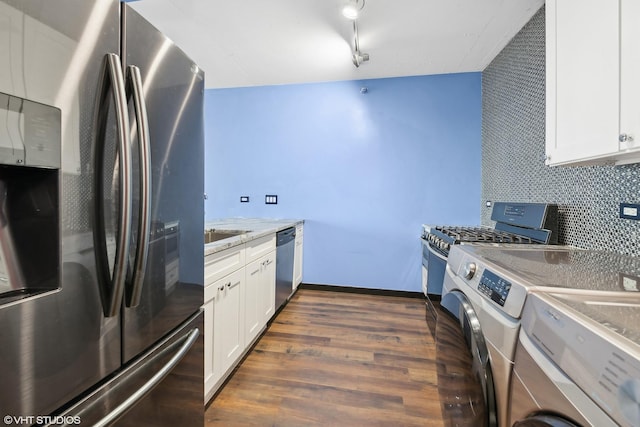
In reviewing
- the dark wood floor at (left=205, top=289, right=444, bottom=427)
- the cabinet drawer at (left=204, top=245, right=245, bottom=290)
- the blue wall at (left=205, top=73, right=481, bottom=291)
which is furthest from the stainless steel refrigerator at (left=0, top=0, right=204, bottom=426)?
the blue wall at (left=205, top=73, right=481, bottom=291)

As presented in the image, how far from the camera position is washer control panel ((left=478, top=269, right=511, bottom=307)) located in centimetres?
83

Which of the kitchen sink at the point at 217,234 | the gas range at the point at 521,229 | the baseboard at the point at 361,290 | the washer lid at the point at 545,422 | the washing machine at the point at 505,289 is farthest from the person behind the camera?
the baseboard at the point at 361,290

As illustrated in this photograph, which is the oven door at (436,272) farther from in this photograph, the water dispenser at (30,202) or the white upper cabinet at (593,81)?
the water dispenser at (30,202)

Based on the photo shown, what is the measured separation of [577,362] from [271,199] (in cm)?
318

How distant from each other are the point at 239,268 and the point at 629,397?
1663mm

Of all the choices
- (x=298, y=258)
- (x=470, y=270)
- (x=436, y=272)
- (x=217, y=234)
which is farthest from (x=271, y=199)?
(x=470, y=270)

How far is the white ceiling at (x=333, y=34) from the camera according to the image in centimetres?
200

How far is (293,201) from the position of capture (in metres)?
3.41

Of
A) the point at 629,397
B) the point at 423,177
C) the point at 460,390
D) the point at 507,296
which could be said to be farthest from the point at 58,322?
the point at 423,177

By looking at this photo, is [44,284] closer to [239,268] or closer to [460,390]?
[239,268]

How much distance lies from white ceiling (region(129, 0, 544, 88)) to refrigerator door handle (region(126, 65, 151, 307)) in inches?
68.4

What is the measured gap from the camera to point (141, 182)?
727mm

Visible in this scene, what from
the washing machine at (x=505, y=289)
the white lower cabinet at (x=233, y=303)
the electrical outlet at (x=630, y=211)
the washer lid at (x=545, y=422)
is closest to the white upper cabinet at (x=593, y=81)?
the electrical outlet at (x=630, y=211)

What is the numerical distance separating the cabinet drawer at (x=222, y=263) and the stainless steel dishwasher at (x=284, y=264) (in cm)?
76
